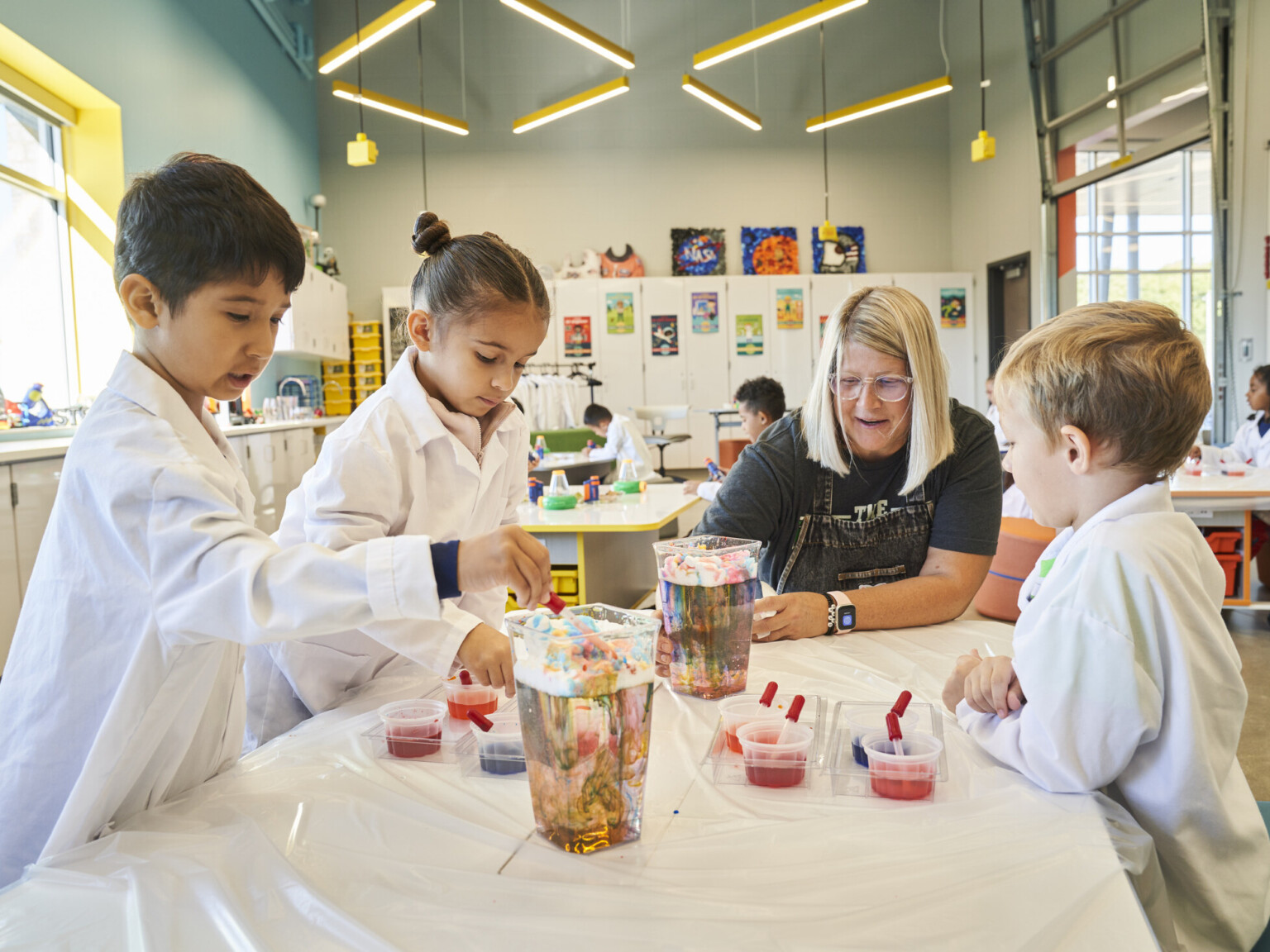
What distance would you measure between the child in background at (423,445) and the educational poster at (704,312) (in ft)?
27.1

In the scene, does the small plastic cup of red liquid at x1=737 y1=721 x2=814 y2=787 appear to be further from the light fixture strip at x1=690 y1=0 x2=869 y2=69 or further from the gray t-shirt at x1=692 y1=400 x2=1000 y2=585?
the light fixture strip at x1=690 y1=0 x2=869 y2=69

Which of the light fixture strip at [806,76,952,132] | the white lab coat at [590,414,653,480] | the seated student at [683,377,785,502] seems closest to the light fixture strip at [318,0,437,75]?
the white lab coat at [590,414,653,480]

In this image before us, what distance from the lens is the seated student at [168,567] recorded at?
0.82 m

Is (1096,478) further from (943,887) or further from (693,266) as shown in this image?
(693,266)

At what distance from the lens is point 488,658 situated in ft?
3.79

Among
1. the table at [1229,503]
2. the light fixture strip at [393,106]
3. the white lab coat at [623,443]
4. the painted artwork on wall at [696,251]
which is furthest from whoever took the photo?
the painted artwork on wall at [696,251]

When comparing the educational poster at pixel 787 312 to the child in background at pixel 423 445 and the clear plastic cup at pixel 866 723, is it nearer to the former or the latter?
the child in background at pixel 423 445

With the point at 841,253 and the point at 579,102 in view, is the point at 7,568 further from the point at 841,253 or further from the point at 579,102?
the point at 841,253

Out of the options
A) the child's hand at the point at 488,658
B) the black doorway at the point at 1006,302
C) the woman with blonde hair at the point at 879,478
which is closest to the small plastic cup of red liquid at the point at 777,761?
the child's hand at the point at 488,658

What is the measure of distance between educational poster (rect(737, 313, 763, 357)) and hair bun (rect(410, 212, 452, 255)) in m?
8.34

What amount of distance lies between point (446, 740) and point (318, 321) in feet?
26.5

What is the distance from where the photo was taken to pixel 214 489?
86 cm

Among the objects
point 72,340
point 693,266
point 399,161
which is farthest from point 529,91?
point 72,340

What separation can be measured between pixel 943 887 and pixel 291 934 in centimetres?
52
